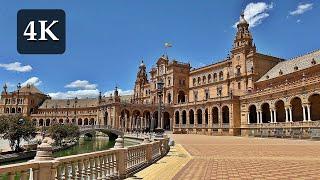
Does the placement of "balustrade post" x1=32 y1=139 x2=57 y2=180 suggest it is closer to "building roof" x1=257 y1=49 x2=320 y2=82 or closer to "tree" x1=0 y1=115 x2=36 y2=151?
"tree" x1=0 y1=115 x2=36 y2=151

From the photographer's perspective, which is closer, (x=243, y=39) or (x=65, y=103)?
(x=243, y=39)

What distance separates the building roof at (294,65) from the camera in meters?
52.6

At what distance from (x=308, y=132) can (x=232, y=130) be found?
19.5 meters

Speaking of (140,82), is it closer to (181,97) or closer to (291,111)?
(181,97)

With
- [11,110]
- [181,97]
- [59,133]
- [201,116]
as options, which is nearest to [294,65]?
[201,116]

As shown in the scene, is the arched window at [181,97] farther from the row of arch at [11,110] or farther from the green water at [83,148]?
the row of arch at [11,110]

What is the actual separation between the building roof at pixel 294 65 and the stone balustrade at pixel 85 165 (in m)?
43.8

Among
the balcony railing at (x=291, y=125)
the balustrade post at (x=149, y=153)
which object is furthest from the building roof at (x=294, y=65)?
the balustrade post at (x=149, y=153)

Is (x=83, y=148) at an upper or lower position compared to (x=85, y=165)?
lower

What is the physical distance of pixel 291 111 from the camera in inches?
1848

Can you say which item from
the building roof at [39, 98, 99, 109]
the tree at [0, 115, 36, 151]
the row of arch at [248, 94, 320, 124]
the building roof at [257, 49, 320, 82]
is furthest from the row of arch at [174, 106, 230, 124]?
the building roof at [39, 98, 99, 109]

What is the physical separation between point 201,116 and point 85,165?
6439 cm

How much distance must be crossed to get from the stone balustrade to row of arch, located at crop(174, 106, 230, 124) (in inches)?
1989

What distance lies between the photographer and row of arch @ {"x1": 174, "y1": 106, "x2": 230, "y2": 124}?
215ft
